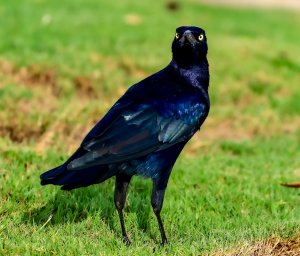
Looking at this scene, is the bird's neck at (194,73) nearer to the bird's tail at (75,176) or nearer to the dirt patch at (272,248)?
the bird's tail at (75,176)

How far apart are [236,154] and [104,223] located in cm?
347

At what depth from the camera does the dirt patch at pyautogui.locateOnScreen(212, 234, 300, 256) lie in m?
4.77

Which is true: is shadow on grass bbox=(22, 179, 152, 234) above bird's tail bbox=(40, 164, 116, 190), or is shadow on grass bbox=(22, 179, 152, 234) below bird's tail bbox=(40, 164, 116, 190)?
below

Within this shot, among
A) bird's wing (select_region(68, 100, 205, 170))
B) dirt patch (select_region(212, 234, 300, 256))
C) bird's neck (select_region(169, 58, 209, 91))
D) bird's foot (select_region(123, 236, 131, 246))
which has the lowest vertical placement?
dirt patch (select_region(212, 234, 300, 256))

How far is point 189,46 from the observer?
5.24 meters

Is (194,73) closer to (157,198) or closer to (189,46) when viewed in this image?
(189,46)

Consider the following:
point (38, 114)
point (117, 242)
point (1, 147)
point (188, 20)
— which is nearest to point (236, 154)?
point (38, 114)

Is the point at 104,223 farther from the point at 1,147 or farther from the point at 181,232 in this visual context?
the point at 1,147

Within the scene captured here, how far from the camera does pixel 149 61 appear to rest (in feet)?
36.9

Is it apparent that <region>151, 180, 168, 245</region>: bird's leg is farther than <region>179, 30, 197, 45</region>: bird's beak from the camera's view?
No

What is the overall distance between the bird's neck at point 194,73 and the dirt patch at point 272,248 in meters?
1.26

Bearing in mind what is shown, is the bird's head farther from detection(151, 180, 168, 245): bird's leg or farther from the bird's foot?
the bird's foot

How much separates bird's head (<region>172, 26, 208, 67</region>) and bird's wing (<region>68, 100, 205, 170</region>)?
0.40 metres

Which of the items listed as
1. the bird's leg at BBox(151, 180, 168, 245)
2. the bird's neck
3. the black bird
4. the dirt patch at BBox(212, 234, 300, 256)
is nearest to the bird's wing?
the black bird
